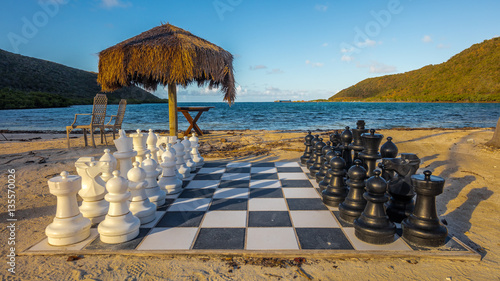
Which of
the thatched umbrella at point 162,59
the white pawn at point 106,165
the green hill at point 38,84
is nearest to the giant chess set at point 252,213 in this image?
the white pawn at point 106,165

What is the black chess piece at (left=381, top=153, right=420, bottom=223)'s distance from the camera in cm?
188

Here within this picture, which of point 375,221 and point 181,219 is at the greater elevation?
point 375,221

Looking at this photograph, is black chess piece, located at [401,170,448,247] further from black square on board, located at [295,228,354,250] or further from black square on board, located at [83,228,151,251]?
black square on board, located at [83,228,151,251]

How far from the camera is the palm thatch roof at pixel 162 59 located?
418cm

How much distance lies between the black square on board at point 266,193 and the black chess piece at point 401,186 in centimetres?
100

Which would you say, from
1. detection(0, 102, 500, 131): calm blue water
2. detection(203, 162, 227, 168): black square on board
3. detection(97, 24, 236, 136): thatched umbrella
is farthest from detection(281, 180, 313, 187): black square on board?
detection(0, 102, 500, 131): calm blue water

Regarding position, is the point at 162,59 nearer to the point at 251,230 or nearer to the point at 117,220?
the point at 117,220

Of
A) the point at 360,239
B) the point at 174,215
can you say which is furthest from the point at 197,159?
the point at 360,239

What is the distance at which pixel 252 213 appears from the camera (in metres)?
2.12

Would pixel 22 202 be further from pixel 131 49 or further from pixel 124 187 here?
pixel 131 49

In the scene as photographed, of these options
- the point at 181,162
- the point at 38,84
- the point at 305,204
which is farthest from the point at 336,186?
the point at 38,84

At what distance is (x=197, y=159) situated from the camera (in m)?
3.70

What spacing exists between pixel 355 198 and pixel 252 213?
844 millimetres

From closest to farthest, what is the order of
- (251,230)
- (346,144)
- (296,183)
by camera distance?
(251,230), (346,144), (296,183)
